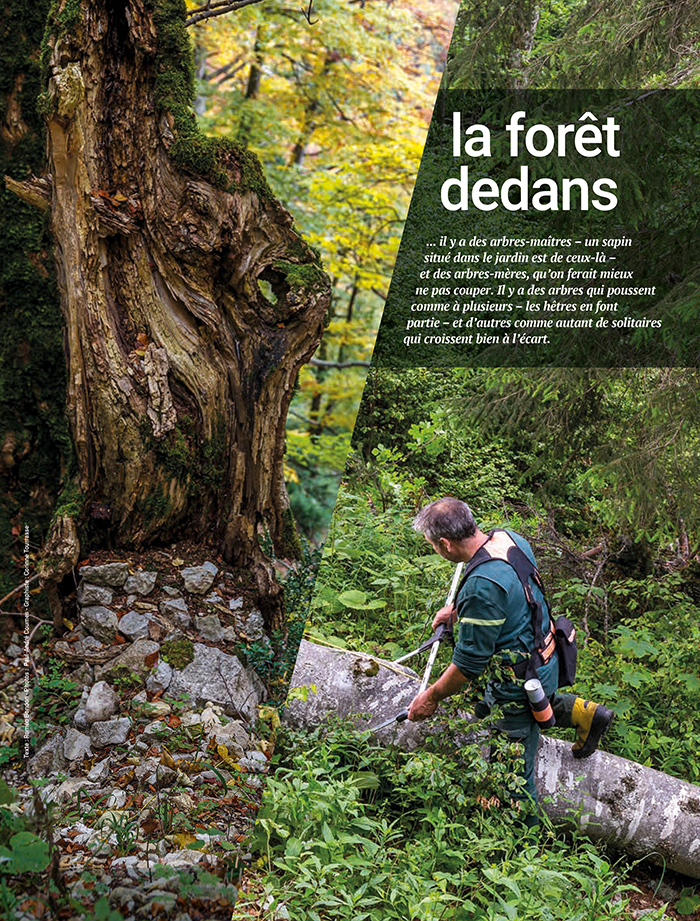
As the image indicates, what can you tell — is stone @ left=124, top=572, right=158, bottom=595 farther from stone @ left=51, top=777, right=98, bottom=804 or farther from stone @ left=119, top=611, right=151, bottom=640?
stone @ left=51, top=777, right=98, bottom=804

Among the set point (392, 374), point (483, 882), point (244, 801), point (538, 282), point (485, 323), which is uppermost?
point (538, 282)

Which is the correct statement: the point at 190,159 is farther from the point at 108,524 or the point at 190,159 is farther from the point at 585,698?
the point at 585,698

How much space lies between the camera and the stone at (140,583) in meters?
2.48

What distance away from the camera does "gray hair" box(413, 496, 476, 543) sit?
2.36 metres

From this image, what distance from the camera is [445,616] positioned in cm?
257

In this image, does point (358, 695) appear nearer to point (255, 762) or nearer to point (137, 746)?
point (255, 762)

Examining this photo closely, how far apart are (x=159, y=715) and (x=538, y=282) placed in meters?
2.19

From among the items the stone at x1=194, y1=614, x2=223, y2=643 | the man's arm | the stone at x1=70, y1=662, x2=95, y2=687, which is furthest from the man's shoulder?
the stone at x1=70, y1=662, x2=95, y2=687

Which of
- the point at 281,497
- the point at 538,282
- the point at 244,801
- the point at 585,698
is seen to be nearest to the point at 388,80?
the point at 538,282

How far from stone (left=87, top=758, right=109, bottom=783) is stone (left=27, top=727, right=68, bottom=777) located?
0.09 meters

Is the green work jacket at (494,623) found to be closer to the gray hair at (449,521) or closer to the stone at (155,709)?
the gray hair at (449,521)

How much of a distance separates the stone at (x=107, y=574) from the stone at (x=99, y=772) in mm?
635

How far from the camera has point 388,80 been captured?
300 inches

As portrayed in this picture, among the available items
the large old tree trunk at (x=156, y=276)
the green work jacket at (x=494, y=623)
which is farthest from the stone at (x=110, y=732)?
the green work jacket at (x=494, y=623)
